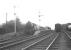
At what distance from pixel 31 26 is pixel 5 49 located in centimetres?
3357

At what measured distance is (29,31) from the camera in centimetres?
4578

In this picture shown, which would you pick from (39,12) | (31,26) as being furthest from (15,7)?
(39,12)

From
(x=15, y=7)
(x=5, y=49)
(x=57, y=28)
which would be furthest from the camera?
(x=57, y=28)

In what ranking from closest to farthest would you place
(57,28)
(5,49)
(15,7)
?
(5,49) → (15,7) → (57,28)

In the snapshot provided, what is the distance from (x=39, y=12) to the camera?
59562 millimetres

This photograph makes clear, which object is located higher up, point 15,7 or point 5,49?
point 15,7

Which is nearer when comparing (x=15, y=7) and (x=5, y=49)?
(x=5, y=49)

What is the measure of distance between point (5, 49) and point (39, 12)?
48104mm

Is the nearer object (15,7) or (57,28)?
(15,7)

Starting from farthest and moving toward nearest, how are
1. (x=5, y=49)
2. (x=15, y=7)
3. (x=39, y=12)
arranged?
(x=39, y=12) → (x=15, y=7) → (x=5, y=49)

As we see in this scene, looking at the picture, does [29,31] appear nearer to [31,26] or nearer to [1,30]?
[31,26]

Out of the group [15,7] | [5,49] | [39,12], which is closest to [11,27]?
[39,12]

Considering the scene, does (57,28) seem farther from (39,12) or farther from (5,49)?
(5,49)

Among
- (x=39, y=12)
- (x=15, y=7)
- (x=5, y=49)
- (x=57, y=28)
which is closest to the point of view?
(x=5, y=49)
